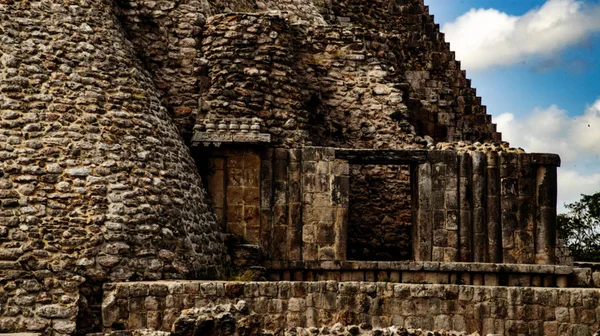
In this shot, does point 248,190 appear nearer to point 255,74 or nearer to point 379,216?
point 255,74

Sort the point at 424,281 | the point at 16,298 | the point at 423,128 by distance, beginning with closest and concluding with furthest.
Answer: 1. the point at 16,298
2. the point at 424,281
3. the point at 423,128

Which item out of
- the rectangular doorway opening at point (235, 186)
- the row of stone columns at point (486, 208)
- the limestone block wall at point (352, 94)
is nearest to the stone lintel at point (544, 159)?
the row of stone columns at point (486, 208)

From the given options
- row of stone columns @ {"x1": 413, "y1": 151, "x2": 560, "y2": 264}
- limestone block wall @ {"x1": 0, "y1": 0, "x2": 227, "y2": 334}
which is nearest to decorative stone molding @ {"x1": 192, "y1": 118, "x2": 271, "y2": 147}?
limestone block wall @ {"x1": 0, "y1": 0, "x2": 227, "y2": 334}

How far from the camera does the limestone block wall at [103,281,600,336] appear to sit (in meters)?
12.8

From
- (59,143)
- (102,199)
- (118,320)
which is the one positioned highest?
(59,143)

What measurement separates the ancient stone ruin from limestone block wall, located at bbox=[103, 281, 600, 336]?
0.07 feet

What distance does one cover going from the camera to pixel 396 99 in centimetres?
1752

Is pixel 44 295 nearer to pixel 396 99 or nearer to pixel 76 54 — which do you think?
pixel 76 54

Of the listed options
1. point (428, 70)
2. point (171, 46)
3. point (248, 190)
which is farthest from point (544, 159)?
point (171, 46)

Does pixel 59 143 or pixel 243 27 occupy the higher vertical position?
pixel 243 27

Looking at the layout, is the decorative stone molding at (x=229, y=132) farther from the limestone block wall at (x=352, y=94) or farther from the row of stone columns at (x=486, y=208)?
the row of stone columns at (x=486, y=208)

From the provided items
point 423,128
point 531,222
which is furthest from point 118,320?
point 423,128

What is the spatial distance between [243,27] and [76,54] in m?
3.27

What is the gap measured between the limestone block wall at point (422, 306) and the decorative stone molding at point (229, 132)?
3238 mm
